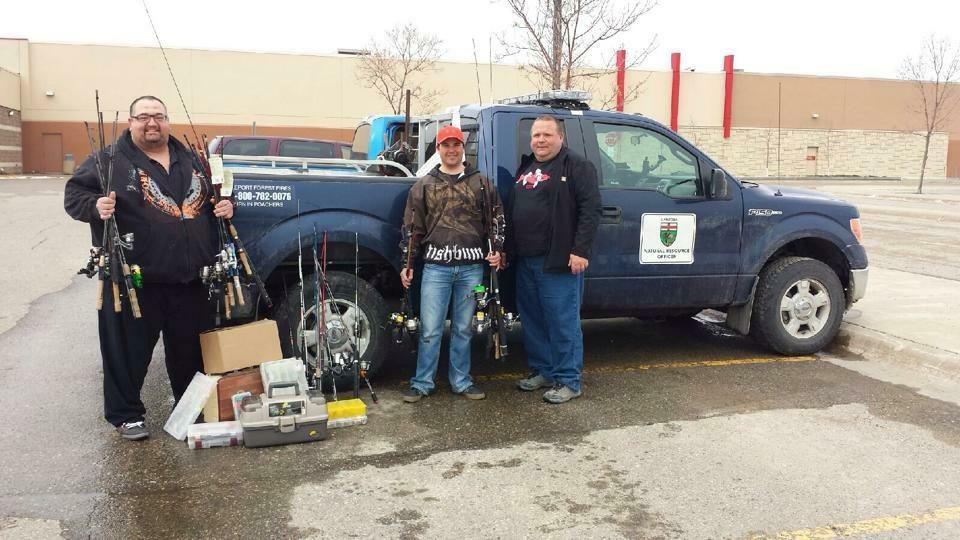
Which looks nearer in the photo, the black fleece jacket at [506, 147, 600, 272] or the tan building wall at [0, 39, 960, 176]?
the black fleece jacket at [506, 147, 600, 272]

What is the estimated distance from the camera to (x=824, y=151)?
4819cm

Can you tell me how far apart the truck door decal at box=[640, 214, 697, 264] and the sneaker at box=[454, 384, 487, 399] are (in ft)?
5.21

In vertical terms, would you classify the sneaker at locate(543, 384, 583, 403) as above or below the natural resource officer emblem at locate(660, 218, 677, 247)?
below

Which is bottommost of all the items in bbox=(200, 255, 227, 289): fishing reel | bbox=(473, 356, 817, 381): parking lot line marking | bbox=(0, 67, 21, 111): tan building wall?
bbox=(473, 356, 817, 381): parking lot line marking

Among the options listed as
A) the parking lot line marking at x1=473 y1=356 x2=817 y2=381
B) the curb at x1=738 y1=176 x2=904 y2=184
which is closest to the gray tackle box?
the parking lot line marking at x1=473 y1=356 x2=817 y2=381

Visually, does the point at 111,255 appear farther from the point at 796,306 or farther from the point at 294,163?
the point at 796,306

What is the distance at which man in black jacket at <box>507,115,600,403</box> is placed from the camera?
5.16 meters

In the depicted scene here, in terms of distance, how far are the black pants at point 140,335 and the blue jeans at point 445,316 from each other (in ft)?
4.66

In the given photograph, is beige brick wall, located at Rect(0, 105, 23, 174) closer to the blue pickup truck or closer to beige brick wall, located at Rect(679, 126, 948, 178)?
beige brick wall, located at Rect(679, 126, 948, 178)

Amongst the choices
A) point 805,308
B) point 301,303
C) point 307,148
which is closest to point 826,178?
point 307,148

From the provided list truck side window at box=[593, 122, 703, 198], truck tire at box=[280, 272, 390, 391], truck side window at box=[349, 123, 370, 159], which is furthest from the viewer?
truck side window at box=[349, 123, 370, 159]

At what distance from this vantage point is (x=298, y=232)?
507 cm

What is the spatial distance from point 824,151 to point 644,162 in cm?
4726

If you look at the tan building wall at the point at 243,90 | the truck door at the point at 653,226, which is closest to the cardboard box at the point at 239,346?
the truck door at the point at 653,226
